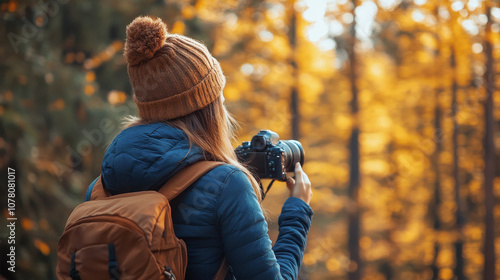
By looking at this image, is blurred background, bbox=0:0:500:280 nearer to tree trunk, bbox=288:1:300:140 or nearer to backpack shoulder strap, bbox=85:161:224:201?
tree trunk, bbox=288:1:300:140

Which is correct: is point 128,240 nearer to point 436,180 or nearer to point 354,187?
point 354,187

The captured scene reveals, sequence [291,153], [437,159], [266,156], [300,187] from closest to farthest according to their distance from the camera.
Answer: [300,187] < [266,156] < [291,153] < [437,159]

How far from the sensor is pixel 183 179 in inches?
54.5

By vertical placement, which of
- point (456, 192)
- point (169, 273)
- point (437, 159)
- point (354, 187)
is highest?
point (169, 273)

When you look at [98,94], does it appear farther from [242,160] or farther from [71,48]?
[242,160]

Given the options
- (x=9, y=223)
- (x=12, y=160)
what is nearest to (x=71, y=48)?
(x=12, y=160)

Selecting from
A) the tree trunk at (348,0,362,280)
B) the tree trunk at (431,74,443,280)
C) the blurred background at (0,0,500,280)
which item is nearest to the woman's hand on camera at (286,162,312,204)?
the blurred background at (0,0,500,280)

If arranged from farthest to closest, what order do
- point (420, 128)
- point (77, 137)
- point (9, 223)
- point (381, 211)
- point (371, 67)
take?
point (381, 211), point (420, 128), point (371, 67), point (77, 137), point (9, 223)

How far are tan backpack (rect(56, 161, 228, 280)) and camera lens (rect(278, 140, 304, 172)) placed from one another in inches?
29.2

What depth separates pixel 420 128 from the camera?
1434 cm

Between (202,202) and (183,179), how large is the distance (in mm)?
85

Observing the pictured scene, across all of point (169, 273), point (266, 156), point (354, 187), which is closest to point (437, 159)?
point (354, 187)

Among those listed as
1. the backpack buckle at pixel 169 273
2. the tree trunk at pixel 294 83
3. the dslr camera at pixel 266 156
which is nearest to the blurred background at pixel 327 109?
the tree trunk at pixel 294 83

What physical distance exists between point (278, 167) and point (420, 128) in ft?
43.8
